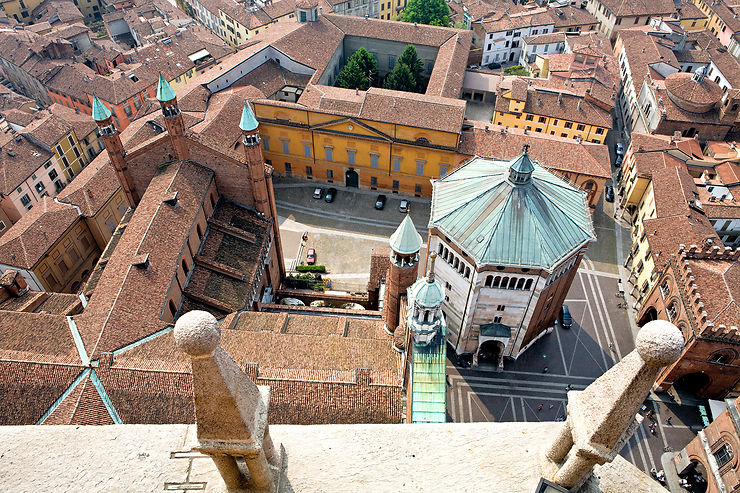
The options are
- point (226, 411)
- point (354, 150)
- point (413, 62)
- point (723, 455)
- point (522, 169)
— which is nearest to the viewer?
point (226, 411)

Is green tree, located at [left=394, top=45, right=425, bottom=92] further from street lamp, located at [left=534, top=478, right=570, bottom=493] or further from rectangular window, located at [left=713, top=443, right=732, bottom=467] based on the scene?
street lamp, located at [left=534, top=478, right=570, bottom=493]

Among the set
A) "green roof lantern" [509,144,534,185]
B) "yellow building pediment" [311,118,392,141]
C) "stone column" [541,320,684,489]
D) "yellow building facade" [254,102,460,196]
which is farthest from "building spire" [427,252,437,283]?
"yellow building pediment" [311,118,392,141]

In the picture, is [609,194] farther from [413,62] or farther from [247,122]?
[247,122]

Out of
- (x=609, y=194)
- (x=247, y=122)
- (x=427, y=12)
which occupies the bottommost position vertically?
(x=609, y=194)

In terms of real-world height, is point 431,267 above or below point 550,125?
above

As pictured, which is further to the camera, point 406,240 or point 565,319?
point 565,319

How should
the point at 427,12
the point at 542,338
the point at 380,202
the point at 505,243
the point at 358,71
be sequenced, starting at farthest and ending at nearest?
the point at 427,12 < the point at 358,71 < the point at 380,202 < the point at 542,338 < the point at 505,243

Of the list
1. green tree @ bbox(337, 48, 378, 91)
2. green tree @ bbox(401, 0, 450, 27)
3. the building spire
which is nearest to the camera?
the building spire

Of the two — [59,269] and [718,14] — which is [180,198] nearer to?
[59,269]

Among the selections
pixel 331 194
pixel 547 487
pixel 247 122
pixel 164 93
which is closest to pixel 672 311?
pixel 547 487
